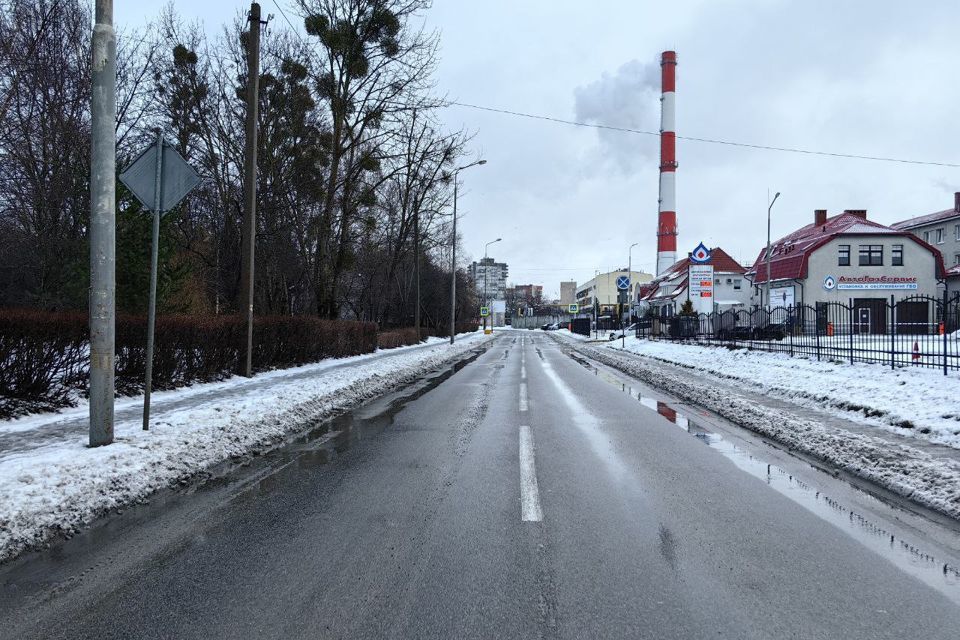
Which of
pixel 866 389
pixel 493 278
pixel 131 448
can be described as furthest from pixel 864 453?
pixel 493 278

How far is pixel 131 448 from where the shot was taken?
6066mm

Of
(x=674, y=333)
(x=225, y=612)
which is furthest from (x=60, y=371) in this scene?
(x=674, y=333)

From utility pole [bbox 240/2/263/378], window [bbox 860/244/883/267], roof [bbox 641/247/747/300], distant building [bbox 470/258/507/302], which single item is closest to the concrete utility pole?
utility pole [bbox 240/2/263/378]

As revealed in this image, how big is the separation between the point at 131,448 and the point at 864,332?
1717 centimetres

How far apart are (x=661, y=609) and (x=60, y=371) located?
30.2 ft

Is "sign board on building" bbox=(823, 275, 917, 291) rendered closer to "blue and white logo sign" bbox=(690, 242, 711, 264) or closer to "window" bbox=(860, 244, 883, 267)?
"window" bbox=(860, 244, 883, 267)

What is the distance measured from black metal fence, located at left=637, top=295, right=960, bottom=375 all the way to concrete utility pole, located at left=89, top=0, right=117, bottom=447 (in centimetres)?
1422

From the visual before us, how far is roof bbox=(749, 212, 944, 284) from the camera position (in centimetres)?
3984

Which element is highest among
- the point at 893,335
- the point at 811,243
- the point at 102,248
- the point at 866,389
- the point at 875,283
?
the point at 811,243

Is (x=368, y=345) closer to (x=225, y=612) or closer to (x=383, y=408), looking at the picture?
(x=383, y=408)

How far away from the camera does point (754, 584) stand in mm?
3346

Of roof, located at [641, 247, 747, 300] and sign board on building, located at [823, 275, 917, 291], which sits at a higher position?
roof, located at [641, 247, 747, 300]

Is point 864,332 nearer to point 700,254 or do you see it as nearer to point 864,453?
point 864,453

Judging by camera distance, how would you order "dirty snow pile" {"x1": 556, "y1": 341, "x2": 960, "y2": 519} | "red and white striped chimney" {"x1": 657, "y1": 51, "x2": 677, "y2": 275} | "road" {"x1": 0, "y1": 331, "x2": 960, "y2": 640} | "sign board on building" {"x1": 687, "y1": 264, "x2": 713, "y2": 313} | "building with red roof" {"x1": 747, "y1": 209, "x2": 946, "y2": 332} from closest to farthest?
"road" {"x1": 0, "y1": 331, "x2": 960, "y2": 640} → "dirty snow pile" {"x1": 556, "y1": 341, "x2": 960, "y2": 519} → "sign board on building" {"x1": 687, "y1": 264, "x2": 713, "y2": 313} → "building with red roof" {"x1": 747, "y1": 209, "x2": 946, "y2": 332} → "red and white striped chimney" {"x1": 657, "y1": 51, "x2": 677, "y2": 275}
